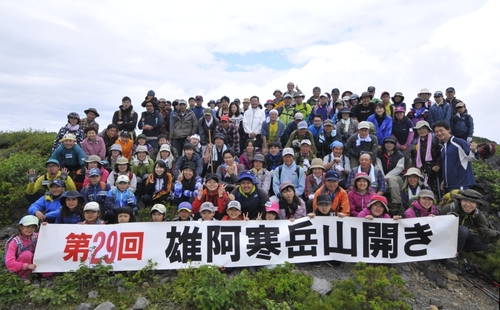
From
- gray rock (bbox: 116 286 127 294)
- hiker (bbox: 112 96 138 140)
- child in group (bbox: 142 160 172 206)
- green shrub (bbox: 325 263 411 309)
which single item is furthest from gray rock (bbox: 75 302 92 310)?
hiker (bbox: 112 96 138 140)

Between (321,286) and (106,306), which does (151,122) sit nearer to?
(106,306)

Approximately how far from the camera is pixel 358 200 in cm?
743

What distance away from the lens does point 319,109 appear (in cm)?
1295

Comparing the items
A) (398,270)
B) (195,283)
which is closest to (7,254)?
(195,283)

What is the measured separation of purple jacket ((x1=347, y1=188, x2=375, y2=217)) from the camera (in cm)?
737

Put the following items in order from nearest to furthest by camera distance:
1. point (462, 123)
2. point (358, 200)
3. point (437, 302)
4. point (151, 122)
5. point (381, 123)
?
point (437, 302), point (358, 200), point (381, 123), point (462, 123), point (151, 122)

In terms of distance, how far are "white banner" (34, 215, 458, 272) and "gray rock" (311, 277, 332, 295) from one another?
0.61 metres

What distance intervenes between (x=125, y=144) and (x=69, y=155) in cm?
201

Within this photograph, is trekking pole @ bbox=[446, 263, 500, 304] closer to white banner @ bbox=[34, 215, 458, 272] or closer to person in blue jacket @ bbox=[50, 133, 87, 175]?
white banner @ bbox=[34, 215, 458, 272]

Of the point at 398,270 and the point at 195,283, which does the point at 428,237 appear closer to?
the point at 398,270

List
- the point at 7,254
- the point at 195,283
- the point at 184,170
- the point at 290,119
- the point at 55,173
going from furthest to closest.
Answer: the point at 290,119 < the point at 184,170 < the point at 55,173 < the point at 7,254 < the point at 195,283

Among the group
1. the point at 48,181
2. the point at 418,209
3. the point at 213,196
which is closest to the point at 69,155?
the point at 48,181

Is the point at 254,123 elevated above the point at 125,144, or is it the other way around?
the point at 254,123

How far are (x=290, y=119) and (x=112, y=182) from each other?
6852 millimetres
